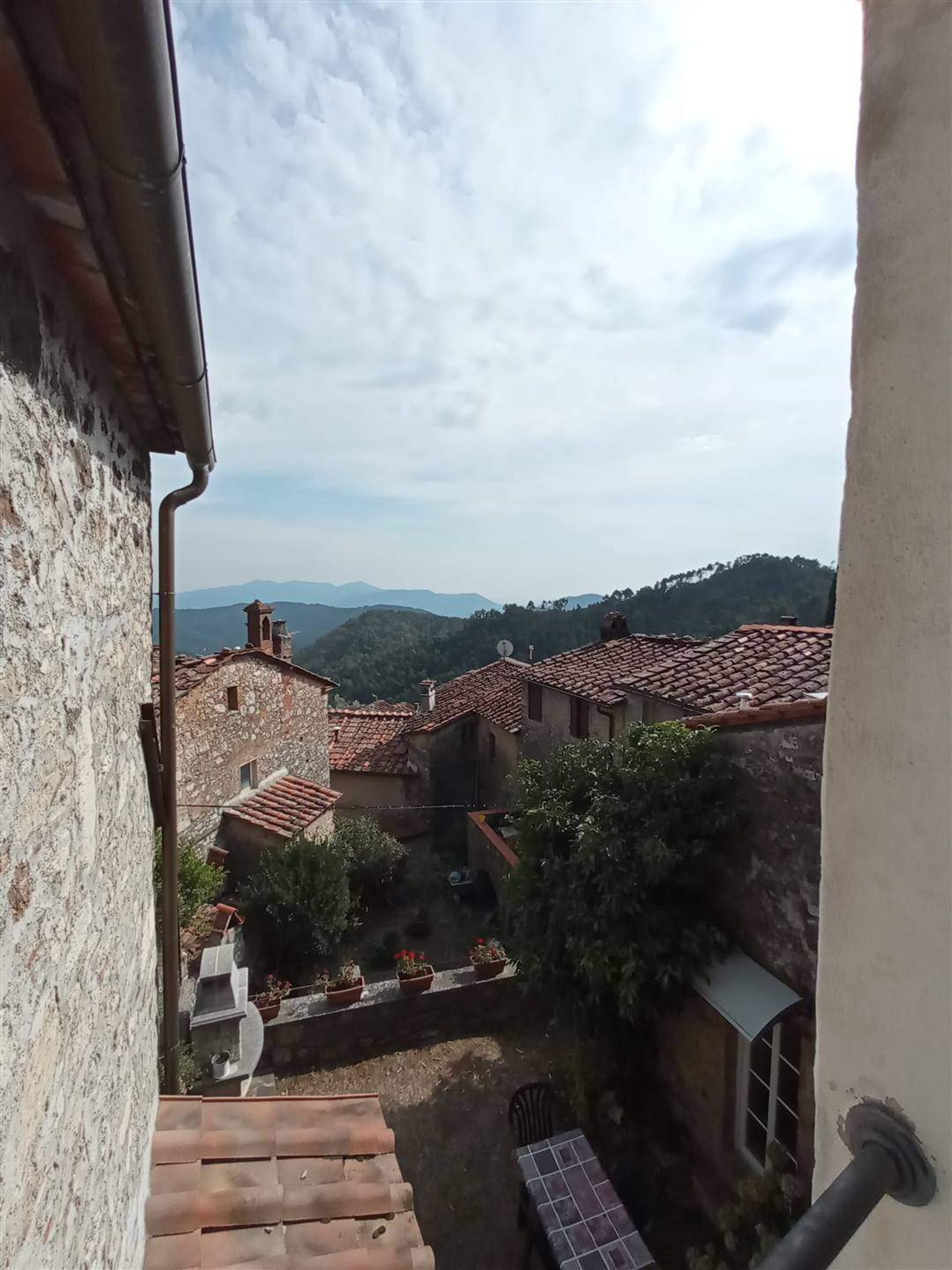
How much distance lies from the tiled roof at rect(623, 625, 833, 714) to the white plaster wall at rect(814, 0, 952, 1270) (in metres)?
5.81

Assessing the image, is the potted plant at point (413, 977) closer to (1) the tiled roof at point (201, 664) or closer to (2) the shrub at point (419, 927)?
(2) the shrub at point (419, 927)

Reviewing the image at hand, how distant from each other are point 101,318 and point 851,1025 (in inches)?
104

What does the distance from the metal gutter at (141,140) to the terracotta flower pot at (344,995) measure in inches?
323

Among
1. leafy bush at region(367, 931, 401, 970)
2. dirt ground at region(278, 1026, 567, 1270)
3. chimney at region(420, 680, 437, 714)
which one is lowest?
leafy bush at region(367, 931, 401, 970)

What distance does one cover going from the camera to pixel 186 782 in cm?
973

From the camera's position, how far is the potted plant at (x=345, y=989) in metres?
7.91

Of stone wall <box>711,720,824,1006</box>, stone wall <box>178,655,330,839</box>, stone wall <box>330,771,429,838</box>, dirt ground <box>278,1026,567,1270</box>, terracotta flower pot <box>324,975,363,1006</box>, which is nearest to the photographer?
stone wall <box>711,720,824,1006</box>

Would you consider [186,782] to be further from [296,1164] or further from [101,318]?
[101,318]

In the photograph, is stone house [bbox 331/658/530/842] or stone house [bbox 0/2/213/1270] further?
stone house [bbox 331/658/530/842]

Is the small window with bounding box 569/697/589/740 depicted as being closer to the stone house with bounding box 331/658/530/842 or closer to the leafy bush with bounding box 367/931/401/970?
the stone house with bounding box 331/658/530/842

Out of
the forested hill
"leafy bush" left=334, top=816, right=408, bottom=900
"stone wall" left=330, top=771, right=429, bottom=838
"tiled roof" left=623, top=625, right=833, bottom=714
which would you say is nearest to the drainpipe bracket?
"tiled roof" left=623, top=625, right=833, bottom=714

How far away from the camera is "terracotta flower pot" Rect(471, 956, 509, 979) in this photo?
27.8ft

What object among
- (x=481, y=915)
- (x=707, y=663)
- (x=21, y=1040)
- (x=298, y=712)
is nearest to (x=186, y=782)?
(x=298, y=712)

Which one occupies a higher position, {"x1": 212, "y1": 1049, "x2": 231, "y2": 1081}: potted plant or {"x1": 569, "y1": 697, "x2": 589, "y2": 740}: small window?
{"x1": 569, "y1": 697, "x2": 589, "y2": 740}: small window
